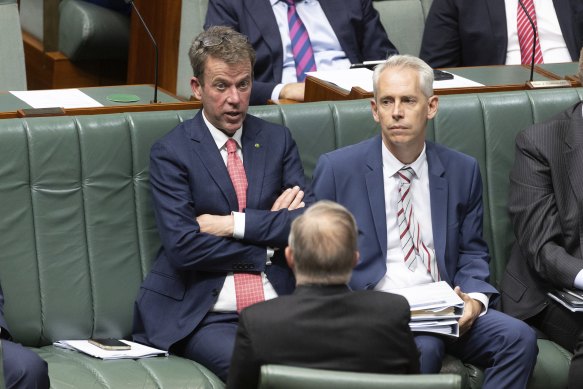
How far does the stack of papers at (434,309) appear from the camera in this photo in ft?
10.2

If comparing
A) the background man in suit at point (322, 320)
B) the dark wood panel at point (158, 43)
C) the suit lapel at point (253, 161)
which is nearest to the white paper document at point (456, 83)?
the suit lapel at point (253, 161)

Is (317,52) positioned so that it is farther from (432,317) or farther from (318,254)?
(318,254)

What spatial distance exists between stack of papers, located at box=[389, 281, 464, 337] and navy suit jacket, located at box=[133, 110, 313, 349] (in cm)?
36

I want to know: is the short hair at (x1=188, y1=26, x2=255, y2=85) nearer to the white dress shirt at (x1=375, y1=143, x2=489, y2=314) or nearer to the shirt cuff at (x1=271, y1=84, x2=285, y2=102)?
the white dress shirt at (x1=375, y1=143, x2=489, y2=314)

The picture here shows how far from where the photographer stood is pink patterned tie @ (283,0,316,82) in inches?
172

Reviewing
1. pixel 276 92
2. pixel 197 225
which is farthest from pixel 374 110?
pixel 276 92

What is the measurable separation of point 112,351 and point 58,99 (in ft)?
2.59

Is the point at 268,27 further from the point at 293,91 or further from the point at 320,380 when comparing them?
the point at 320,380

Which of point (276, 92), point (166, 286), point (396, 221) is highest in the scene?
point (276, 92)

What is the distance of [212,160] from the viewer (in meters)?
3.29

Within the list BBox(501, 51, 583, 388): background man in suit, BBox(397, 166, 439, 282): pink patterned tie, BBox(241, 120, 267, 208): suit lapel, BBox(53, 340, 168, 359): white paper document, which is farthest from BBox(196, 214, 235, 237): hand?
BBox(501, 51, 583, 388): background man in suit

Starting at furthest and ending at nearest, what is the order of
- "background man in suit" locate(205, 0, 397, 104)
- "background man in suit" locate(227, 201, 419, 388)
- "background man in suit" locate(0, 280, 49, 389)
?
"background man in suit" locate(205, 0, 397, 104)
"background man in suit" locate(0, 280, 49, 389)
"background man in suit" locate(227, 201, 419, 388)

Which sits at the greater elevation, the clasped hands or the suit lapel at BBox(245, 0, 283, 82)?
the suit lapel at BBox(245, 0, 283, 82)

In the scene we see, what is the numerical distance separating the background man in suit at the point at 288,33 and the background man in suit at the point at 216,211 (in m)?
0.71
